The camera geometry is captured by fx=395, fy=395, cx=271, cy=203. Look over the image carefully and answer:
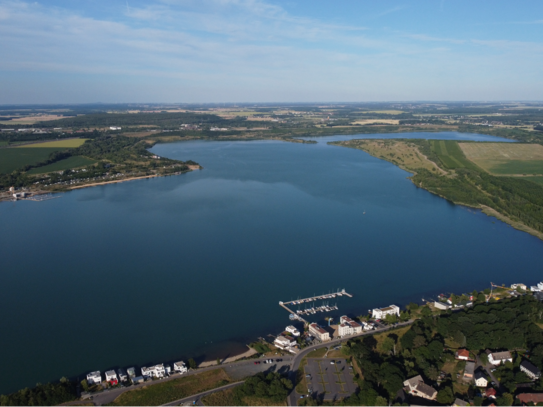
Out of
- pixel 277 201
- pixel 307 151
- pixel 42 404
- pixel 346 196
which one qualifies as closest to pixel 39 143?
pixel 307 151

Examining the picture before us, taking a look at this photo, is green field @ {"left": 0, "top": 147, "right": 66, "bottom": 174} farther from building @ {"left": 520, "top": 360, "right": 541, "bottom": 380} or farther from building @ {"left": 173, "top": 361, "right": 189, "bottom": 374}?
building @ {"left": 520, "top": 360, "right": 541, "bottom": 380}

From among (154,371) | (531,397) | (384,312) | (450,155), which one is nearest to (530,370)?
(531,397)

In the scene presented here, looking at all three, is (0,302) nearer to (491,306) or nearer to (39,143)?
(491,306)

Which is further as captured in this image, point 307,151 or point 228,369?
point 307,151

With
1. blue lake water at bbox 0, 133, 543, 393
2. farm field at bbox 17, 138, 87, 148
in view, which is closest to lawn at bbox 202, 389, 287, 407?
blue lake water at bbox 0, 133, 543, 393

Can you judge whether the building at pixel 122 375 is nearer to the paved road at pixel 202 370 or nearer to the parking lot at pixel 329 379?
the paved road at pixel 202 370

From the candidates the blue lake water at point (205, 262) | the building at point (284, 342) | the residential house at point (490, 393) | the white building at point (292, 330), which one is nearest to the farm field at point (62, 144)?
the blue lake water at point (205, 262)
